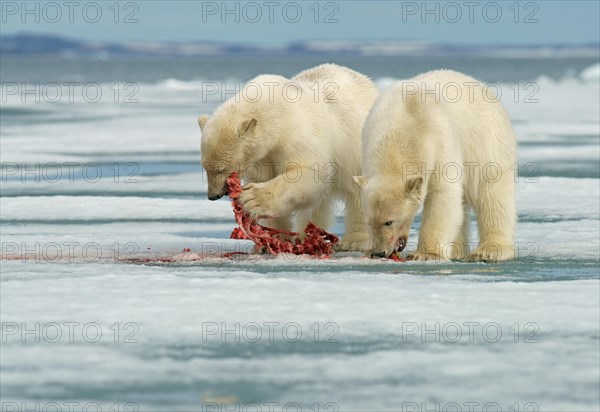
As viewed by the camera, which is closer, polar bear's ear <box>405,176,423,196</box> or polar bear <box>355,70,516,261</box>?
polar bear's ear <box>405,176,423,196</box>

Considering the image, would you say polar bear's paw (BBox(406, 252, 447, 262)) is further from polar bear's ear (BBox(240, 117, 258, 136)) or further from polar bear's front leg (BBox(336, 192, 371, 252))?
polar bear's ear (BBox(240, 117, 258, 136))

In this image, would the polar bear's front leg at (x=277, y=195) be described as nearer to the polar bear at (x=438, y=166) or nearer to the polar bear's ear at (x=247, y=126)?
the polar bear's ear at (x=247, y=126)

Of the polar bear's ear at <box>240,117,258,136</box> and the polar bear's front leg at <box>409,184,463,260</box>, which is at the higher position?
the polar bear's ear at <box>240,117,258,136</box>

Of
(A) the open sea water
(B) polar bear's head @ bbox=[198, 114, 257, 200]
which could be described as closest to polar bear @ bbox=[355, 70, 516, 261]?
(A) the open sea water

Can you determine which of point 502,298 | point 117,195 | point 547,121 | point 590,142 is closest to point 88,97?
point 547,121

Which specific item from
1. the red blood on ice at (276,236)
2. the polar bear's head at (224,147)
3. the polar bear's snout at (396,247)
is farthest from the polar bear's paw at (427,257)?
the polar bear's head at (224,147)

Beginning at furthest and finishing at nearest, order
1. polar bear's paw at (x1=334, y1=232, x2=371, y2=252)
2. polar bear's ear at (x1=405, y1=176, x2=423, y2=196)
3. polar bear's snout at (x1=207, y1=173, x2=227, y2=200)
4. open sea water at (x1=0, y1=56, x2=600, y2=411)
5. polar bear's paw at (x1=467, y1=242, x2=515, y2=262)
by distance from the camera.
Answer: polar bear's paw at (x1=334, y1=232, x2=371, y2=252) → polar bear's paw at (x1=467, y1=242, x2=515, y2=262) → polar bear's snout at (x1=207, y1=173, x2=227, y2=200) → polar bear's ear at (x1=405, y1=176, x2=423, y2=196) → open sea water at (x1=0, y1=56, x2=600, y2=411)

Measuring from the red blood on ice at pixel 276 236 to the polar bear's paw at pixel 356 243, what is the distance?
9cm

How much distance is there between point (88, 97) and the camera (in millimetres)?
29266

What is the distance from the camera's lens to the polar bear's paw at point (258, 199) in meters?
5.94

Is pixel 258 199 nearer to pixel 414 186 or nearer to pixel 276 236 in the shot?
pixel 276 236

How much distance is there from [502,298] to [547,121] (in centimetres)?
1420

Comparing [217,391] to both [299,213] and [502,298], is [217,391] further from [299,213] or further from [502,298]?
[299,213]

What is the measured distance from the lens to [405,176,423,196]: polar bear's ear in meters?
5.46
